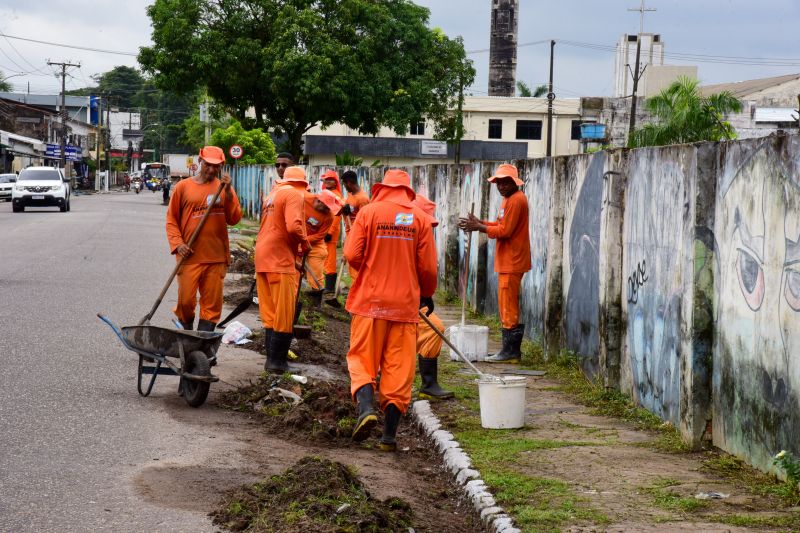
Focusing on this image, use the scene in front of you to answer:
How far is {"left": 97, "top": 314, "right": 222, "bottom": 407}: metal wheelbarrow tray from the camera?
854cm

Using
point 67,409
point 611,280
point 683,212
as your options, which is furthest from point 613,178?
point 67,409

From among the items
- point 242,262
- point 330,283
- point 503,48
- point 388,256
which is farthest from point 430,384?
point 503,48

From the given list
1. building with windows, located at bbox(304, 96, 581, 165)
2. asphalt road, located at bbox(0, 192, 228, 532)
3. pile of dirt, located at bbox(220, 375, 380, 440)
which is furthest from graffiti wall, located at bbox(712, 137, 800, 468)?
building with windows, located at bbox(304, 96, 581, 165)

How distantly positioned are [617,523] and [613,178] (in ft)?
15.3

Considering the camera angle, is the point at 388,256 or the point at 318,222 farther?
the point at 318,222

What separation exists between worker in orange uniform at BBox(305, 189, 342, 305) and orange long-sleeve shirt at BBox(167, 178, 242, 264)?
2.50 m

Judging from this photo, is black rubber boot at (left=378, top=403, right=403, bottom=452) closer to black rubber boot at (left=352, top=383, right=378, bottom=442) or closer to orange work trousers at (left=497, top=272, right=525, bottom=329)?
black rubber boot at (left=352, top=383, right=378, bottom=442)

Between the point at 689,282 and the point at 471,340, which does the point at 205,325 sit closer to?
the point at 471,340

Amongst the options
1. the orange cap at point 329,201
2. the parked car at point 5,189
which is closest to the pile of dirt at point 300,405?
the orange cap at point 329,201

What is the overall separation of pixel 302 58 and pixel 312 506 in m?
39.2

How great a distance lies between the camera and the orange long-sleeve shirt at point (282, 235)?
1002 centimetres

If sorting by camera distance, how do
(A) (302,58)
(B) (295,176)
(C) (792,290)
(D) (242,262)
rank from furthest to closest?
(A) (302,58) < (D) (242,262) < (B) (295,176) < (C) (792,290)

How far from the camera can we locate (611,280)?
9.80 m

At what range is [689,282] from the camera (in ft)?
25.6
